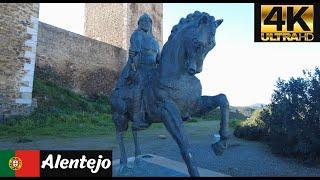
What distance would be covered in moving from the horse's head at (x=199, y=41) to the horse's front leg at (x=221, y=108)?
1.15 feet

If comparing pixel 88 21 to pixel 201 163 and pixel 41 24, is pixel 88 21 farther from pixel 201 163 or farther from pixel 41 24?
pixel 201 163

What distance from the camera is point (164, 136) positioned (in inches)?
453

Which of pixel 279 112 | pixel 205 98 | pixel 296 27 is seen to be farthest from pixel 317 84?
pixel 205 98

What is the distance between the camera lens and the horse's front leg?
355cm

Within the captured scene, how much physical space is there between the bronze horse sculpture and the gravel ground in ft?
11.2

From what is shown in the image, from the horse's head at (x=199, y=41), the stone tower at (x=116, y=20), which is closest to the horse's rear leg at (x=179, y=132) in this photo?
→ the horse's head at (x=199, y=41)

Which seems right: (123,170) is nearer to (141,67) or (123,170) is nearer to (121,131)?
(121,131)

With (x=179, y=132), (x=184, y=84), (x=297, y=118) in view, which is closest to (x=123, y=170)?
(x=179, y=132)

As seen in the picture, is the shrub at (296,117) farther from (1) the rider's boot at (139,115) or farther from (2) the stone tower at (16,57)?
(2) the stone tower at (16,57)

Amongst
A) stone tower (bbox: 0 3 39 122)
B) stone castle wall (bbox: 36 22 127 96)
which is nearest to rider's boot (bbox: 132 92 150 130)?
stone tower (bbox: 0 3 39 122)

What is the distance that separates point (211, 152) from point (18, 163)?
5150 millimetres

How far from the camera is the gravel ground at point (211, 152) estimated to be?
23.3 feet


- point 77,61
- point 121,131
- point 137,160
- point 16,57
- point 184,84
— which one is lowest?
point 137,160

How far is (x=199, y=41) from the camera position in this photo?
11.3 feet
